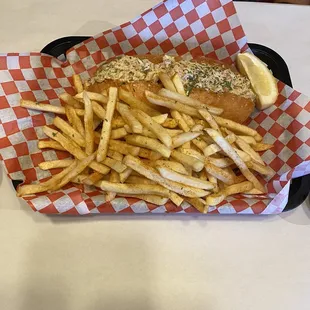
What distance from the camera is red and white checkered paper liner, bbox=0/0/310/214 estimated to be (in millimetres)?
1682

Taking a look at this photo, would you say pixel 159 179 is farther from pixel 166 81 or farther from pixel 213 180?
pixel 166 81

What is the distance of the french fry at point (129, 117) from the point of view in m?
1.62

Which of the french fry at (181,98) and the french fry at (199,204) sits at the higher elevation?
the french fry at (181,98)

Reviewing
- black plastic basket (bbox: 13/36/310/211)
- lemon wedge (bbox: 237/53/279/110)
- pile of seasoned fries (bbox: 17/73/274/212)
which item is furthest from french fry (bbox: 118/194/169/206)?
black plastic basket (bbox: 13/36/310/211)

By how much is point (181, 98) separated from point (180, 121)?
4.1 inches

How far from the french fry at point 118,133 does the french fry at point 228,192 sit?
0.44m

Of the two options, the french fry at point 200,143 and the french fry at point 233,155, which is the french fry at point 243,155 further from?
the french fry at point 200,143

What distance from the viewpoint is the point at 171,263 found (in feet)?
5.58

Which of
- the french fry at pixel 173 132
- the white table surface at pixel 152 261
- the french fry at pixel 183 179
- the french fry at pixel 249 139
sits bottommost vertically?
the white table surface at pixel 152 261

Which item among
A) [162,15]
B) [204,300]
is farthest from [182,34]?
[204,300]

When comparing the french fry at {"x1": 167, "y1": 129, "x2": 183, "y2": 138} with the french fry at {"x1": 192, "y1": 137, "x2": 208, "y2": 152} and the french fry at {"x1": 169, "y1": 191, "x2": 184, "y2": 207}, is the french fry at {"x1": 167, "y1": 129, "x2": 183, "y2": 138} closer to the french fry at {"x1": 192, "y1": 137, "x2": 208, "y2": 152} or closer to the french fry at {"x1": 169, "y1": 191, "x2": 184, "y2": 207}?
the french fry at {"x1": 192, "y1": 137, "x2": 208, "y2": 152}

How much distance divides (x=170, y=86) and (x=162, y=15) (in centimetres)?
51

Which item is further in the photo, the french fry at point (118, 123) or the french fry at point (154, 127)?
the french fry at point (118, 123)

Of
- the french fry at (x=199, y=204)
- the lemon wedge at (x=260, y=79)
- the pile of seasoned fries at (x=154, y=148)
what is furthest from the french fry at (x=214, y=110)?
the french fry at (x=199, y=204)
